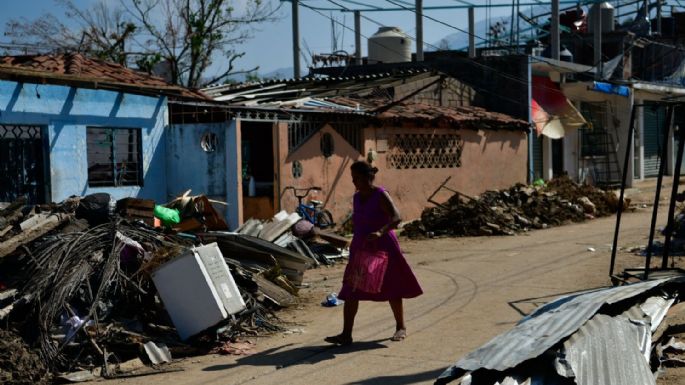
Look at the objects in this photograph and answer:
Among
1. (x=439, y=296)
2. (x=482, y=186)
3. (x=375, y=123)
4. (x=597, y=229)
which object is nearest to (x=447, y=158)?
(x=482, y=186)

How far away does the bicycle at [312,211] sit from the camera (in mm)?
16016

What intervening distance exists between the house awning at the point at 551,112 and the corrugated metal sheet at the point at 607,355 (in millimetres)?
20522

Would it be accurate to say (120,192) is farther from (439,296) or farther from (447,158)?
(447,158)

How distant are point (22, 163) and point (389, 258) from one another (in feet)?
24.6

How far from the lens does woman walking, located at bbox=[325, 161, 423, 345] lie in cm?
738

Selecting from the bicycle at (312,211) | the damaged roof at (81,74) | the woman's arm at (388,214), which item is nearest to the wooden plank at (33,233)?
the woman's arm at (388,214)

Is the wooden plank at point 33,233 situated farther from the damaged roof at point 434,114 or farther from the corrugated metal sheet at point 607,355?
the damaged roof at point 434,114

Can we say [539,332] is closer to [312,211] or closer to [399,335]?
[399,335]

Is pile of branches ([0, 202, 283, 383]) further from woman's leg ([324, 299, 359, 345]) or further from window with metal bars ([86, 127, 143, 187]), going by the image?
window with metal bars ([86, 127, 143, 187])

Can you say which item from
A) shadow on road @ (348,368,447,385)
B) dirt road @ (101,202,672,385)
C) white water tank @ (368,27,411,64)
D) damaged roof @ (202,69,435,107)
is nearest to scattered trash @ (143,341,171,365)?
dirt road @ (101,202,672,385)

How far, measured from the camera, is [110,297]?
7781 millimetres

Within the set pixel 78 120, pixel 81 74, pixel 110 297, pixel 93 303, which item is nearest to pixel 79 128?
pixel 78 120

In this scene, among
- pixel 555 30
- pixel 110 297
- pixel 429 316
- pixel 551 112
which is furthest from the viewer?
pixel 555 30

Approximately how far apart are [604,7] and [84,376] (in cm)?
3249
